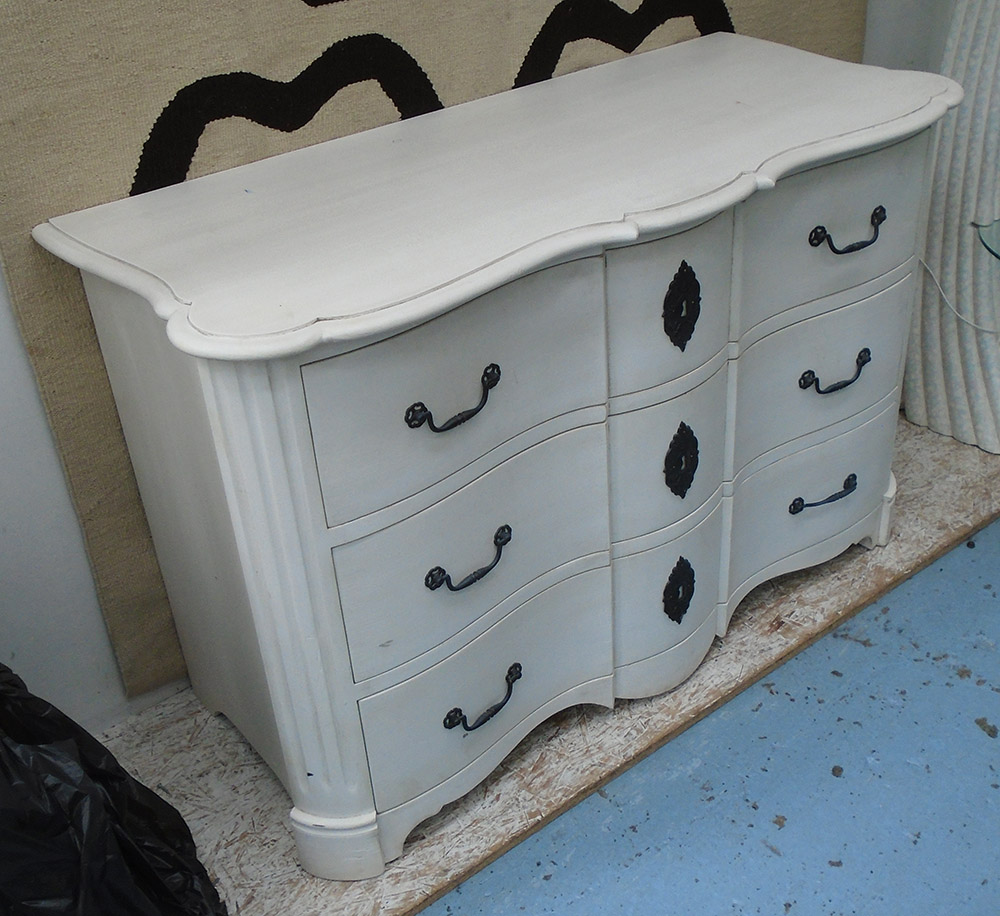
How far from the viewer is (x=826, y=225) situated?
4.92 feet

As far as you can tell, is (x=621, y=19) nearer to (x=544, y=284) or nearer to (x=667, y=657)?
(x=544, y=284)

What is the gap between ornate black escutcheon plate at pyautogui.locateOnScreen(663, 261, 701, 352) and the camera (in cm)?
134

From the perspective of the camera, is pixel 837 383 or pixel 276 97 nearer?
pixel 276 97

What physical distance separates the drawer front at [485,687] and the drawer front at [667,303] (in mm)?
311

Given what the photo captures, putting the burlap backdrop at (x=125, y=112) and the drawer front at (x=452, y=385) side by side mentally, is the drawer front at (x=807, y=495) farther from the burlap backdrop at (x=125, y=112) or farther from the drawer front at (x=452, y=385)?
the burlap backdrop at (x=125, y=112)

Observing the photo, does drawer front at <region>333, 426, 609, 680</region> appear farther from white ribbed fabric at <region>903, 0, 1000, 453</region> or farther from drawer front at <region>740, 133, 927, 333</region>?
white ribbed fabric at <region>903, 0, 1000, 453</region>

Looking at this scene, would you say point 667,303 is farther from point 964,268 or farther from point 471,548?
point 964,268

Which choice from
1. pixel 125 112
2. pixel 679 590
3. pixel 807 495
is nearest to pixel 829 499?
pixel 807 495

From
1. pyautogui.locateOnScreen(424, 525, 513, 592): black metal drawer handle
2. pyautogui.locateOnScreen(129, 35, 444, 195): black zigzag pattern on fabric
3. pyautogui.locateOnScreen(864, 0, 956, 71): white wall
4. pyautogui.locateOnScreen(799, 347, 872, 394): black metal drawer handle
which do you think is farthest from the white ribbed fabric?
pyautogui.locateOnScreen(424, 525, 513, 592): black metal drawer handle

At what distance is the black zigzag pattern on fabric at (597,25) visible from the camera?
5.51 ft

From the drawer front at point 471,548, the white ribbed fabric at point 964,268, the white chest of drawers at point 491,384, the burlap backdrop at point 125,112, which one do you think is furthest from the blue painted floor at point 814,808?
the burlap backdrop at point 125,112

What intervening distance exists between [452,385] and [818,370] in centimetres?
68

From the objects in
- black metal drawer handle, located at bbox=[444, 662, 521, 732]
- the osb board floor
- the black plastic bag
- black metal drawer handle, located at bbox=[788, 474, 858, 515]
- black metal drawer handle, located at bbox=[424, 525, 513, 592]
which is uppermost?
black metal drawer handle, located at bbox=[424, 525, 513, 592]

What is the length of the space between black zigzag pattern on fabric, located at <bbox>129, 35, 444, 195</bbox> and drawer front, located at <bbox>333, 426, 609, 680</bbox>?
0.58 m
